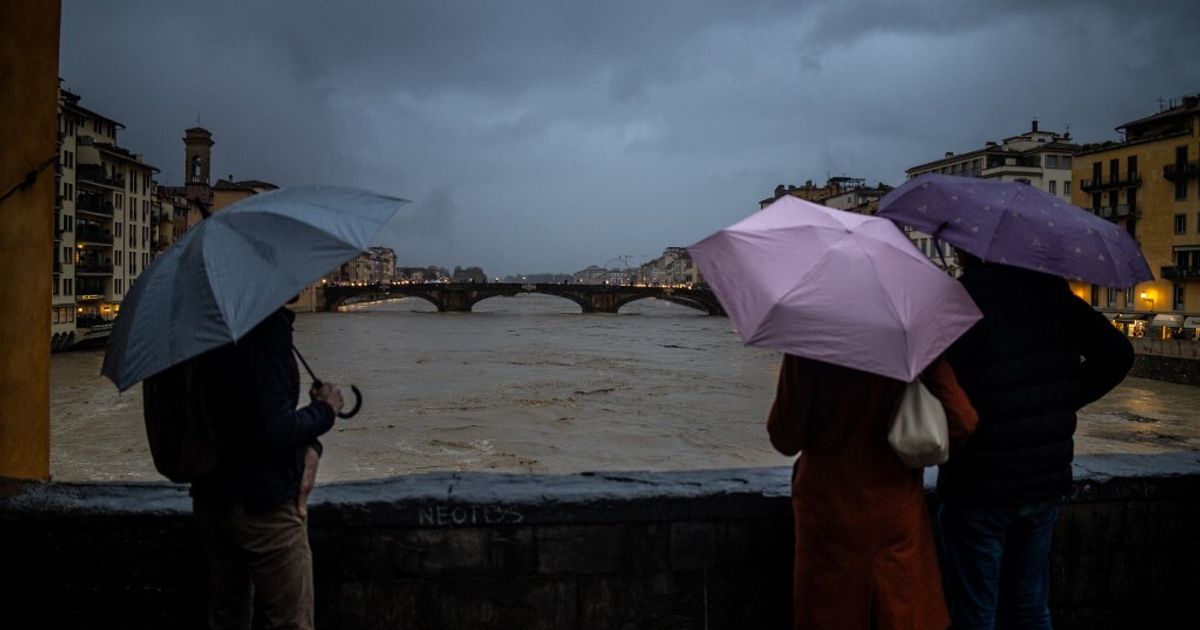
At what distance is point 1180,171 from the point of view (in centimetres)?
3584

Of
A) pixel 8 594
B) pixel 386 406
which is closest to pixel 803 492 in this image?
pixel 8 594

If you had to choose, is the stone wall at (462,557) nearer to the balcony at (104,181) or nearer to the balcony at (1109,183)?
the balcony at (1109,183)

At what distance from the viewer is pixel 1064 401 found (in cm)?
223

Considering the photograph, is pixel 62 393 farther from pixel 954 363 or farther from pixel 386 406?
pixel 954 363

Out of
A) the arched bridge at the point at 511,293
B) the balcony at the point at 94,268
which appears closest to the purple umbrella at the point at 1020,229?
the balcony at the point at 94,268

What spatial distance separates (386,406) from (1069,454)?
762 inches

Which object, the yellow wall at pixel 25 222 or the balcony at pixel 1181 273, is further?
the balcony at pixel 1181 273

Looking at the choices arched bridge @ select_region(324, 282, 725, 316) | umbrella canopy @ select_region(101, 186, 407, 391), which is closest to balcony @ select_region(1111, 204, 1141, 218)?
arched bridge @ select_region(324, 282, 725, 316)

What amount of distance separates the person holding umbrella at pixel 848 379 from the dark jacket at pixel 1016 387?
7.3 inches

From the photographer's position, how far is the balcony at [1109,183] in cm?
3866

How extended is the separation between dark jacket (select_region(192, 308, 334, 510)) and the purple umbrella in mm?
1665

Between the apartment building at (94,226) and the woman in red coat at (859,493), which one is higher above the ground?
the apartment building at (94,226)

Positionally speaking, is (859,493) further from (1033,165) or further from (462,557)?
(1033,165)

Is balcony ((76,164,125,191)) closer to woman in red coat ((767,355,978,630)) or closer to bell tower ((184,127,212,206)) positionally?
bell tower ((184,127,212,206))
